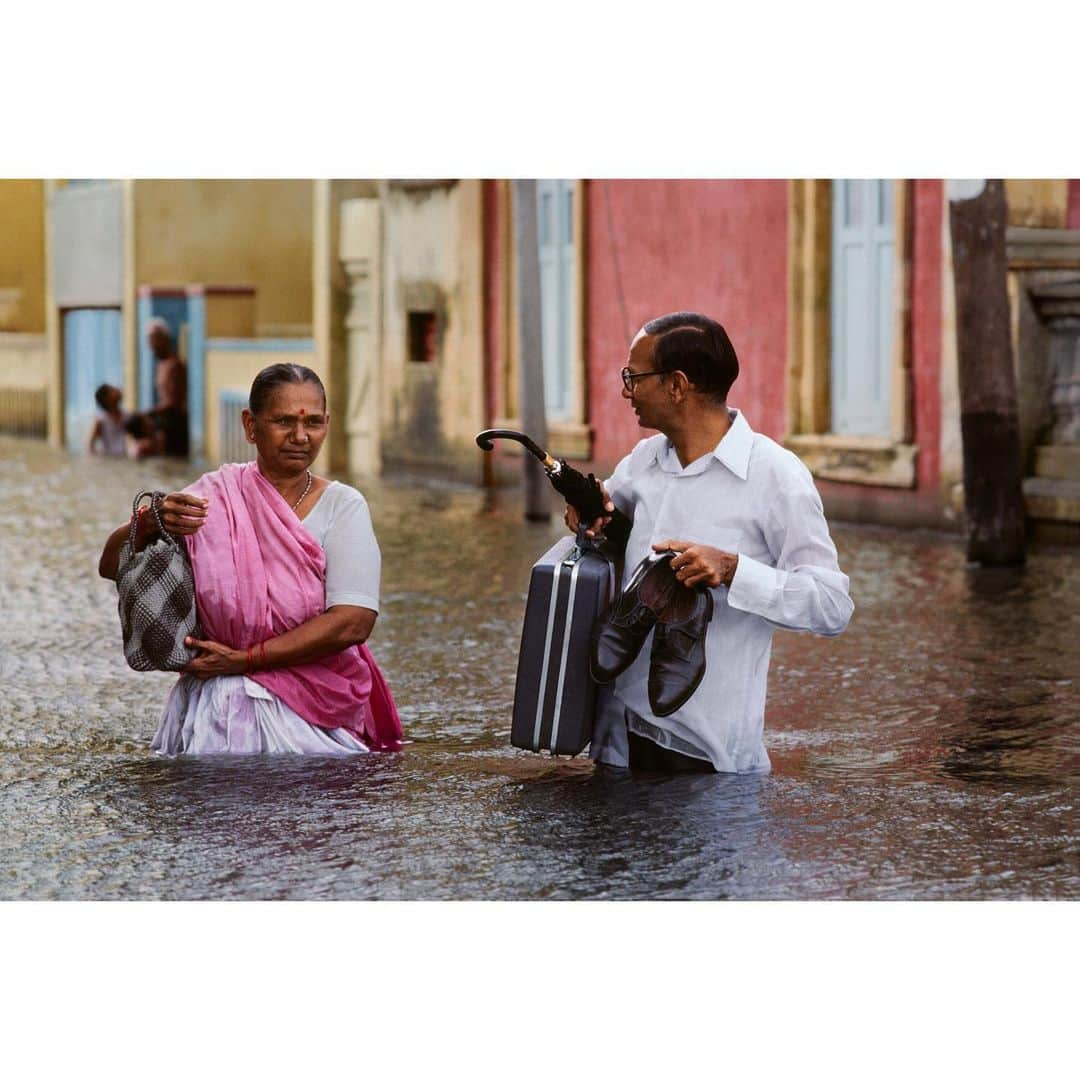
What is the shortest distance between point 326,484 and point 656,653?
3.86 ft

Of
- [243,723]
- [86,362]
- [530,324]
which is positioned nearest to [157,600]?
[243,723]

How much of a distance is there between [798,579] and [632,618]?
441 millimetres

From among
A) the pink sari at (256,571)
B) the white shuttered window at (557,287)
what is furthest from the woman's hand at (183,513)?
the white shuttered window at (557,287)

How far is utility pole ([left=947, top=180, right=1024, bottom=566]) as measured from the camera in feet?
44.3

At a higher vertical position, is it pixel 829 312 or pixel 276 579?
pixel 829 312

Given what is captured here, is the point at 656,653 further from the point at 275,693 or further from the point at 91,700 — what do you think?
the point at 91,700

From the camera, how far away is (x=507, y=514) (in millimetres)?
18516

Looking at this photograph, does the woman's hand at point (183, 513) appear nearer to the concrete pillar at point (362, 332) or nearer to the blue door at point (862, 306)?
the blue door at point (862, 306)

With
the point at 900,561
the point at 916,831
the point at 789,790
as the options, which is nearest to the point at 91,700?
the point at 789,790

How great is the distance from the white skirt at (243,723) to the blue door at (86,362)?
24.4m

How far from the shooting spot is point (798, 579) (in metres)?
6.00

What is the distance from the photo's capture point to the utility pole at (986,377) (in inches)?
531

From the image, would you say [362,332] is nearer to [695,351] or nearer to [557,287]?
[557,287]

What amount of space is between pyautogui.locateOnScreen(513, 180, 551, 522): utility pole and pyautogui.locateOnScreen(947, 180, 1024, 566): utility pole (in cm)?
406
